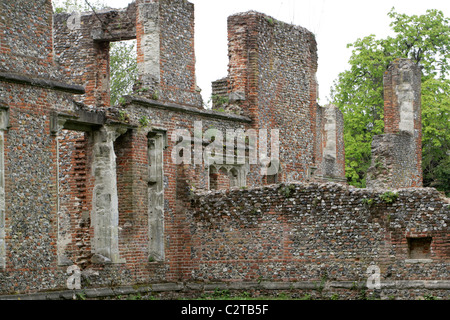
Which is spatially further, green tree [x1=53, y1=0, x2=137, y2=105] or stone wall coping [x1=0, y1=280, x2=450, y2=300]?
green tree [x1=53, y1=0, x2=137, y2=105]

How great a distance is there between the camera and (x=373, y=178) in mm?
27406

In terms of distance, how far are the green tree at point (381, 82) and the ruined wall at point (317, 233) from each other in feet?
66.9

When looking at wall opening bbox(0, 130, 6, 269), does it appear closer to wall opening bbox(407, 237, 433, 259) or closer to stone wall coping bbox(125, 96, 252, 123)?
stone wall coping bbox(125, 96, 252, 123)

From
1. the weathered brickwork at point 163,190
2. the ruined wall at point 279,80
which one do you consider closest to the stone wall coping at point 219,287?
the weathered brickwork at point 163,190

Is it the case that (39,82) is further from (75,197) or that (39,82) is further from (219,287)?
(219,287)

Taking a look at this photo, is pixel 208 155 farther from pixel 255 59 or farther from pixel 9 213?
pixel 9 213

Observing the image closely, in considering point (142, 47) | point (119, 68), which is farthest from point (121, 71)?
point (142, 47)

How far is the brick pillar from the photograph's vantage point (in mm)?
27516

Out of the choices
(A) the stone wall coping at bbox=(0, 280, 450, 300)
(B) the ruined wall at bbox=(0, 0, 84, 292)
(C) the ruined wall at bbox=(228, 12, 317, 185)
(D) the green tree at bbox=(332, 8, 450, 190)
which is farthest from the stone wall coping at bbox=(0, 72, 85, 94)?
(D) the green tree at bbox=(332, 8, 450, 190)

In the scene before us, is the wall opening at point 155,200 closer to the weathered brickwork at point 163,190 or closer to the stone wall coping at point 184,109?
the weathered brickwork at point 163,190

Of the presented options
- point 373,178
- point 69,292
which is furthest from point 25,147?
point 373,178

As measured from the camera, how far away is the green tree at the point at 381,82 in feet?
125

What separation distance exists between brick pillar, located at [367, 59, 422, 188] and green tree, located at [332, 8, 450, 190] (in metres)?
8.73

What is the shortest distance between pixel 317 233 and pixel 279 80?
6468mm
